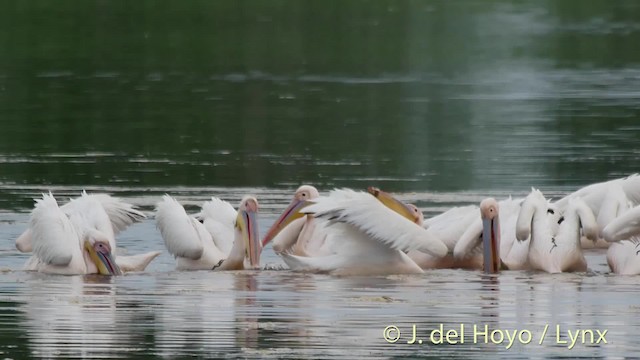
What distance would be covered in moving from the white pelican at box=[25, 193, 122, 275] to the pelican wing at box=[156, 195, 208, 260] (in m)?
0.37

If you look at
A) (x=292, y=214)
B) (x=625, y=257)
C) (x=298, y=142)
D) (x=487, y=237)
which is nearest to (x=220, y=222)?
(x=292, y=214)

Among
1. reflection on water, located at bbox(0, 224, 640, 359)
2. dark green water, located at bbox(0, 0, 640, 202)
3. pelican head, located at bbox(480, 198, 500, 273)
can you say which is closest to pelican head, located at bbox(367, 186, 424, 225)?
reflection on water, located at bbox(0, 224, 640, 359)

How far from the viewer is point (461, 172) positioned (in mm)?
17000

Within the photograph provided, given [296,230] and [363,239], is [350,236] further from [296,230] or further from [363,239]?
[296,230]

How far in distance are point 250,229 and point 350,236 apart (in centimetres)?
69

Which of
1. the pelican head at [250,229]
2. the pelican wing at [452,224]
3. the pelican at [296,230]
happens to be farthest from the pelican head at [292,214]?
the pelican wing at [452,224]

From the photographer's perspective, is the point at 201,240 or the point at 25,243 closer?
the point at 25,243

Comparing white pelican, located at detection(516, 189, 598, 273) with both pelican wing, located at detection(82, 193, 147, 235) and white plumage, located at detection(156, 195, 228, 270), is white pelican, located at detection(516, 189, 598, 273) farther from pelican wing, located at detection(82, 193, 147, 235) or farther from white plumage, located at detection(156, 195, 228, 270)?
pelican wing, located at detection(82, 193, 147, 235)

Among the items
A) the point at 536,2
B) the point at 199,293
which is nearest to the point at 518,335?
the point at 199,293

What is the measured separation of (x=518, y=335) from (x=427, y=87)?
58.1ft

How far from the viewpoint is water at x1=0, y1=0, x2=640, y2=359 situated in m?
9.49

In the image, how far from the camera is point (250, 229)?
474 inches

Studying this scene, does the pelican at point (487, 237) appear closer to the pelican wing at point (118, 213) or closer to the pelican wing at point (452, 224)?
the pelican wing at point (452, 224)

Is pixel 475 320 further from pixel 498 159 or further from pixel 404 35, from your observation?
pixel 404 35
